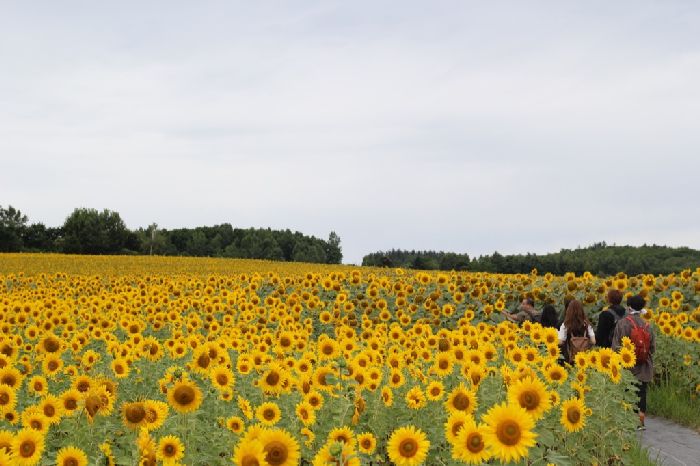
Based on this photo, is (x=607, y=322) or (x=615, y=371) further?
(x=607, y=322)

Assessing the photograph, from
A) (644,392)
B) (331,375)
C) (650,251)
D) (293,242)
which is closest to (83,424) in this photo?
(331,375)

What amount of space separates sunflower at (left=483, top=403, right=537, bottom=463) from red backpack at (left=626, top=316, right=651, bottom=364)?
8.16m

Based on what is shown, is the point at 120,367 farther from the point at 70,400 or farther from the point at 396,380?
the point at 396,380

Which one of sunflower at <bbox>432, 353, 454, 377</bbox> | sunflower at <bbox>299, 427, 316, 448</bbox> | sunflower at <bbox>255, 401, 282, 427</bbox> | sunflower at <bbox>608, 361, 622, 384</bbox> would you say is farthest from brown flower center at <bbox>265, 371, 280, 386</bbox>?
sunflower at <bbox>608, 361, 622, 384</bbox>


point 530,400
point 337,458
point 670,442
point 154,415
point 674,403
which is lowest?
point 670,442

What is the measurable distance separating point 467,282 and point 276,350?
1350cm

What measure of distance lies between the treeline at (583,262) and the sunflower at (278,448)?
173ft

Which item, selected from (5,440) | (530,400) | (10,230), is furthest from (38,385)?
(10,230)

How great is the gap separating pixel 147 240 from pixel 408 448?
84616 millimetres

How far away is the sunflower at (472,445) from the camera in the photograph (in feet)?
13.3

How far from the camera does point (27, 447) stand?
14.9ft

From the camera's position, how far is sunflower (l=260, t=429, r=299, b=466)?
12.1 feet

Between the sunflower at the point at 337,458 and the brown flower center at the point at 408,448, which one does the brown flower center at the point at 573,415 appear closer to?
the brown flower center at the point at 408,448

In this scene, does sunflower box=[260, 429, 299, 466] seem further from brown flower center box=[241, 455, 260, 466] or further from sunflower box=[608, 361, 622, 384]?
sunflower box=[608, 361, 622, 384]
